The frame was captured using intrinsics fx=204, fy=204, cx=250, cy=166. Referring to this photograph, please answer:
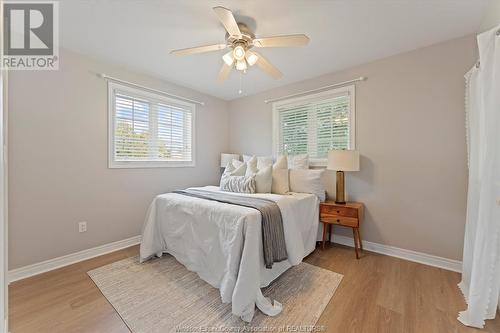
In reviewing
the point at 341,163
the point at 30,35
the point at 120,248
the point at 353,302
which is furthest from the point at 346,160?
the point at 30,35

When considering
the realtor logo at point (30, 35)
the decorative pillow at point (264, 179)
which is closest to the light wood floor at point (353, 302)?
the decorative pillow at point (264, 179)

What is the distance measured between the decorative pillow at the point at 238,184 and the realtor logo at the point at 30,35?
90.2 inches

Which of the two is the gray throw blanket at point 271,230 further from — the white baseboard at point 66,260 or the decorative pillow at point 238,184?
the white baseboard at point 66,260

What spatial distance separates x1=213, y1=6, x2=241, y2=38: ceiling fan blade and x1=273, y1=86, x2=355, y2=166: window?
182 centimetres

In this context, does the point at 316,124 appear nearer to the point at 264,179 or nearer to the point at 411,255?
the point at 264,179

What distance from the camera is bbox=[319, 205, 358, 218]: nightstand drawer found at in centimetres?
243

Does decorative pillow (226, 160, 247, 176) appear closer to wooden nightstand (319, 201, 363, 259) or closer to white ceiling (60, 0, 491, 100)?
wooden nightstand (319, 201, 363, 259)

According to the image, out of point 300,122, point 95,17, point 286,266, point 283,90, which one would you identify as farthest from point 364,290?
point 95,17

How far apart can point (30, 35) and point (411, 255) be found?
15.5 feet

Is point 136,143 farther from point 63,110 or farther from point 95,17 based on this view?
point 95,17

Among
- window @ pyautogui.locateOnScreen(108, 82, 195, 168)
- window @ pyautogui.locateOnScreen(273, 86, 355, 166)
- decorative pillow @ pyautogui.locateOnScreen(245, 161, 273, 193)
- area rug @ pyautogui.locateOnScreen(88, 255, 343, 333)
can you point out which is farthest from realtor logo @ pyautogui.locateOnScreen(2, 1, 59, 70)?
window @ pyautogui.locateOnScreen(273, 86, 355, 166)

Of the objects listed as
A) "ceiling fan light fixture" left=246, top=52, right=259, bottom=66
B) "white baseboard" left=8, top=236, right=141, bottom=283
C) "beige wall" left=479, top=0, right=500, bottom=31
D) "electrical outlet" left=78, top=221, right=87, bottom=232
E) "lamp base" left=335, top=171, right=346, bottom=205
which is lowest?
"white baseboard" left=8, top=236, right=141, bottom=283

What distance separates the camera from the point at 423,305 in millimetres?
1650

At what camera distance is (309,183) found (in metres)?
2.74
